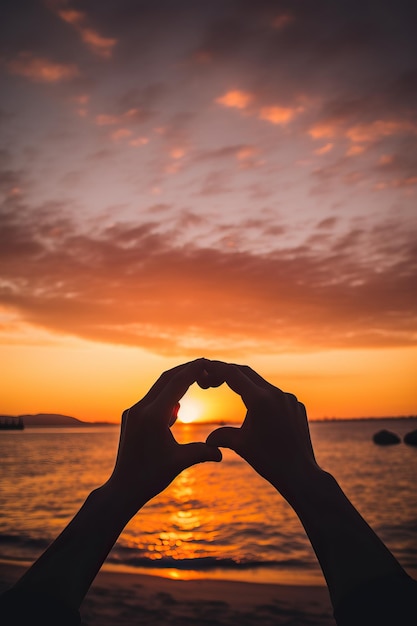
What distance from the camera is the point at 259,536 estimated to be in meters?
15.2

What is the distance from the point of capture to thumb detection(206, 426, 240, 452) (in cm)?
191

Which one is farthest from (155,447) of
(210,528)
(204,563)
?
(210,528)

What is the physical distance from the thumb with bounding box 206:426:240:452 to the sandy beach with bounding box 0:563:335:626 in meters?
6.48

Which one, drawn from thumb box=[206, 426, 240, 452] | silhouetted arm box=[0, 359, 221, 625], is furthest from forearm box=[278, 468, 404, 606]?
silhouetted arm box=[0, 359, 221, 625]

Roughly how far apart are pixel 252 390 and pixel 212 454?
0.30 meters

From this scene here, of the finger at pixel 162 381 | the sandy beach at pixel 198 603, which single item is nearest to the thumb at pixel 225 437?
the finger at pixel 162 381

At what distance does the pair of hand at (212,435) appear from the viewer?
1.76m

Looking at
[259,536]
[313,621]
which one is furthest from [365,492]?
[313,621]

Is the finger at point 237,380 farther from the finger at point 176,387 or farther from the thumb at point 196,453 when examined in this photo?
the thumb at point 196,453

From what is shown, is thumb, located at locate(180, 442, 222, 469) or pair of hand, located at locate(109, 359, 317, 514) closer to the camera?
pair of hand, located at locate(109, 359, 317, 514)

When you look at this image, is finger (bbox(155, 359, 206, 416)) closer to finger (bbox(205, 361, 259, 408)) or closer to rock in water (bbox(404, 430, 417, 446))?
finger (bbox(205, 361, 259, 408))

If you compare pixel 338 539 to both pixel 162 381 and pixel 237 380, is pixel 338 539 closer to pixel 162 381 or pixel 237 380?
pixel 237 380

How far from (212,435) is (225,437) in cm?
5

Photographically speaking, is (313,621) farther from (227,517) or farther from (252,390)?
(227,517)
